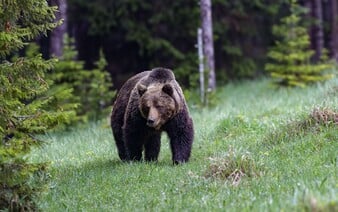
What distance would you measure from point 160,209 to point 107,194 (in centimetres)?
134

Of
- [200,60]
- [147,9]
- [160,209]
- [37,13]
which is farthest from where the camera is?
[147,9]

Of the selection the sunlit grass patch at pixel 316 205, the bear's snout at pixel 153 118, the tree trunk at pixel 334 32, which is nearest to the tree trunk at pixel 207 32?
the bear's snout at pixel 153 118

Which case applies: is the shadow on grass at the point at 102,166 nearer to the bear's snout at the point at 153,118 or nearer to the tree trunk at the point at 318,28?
the bear's snout at the point at 153,118

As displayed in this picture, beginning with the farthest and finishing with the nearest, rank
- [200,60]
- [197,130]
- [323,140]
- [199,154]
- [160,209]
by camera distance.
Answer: [200,60] < [197,130] < [199,154] < [323,140] < [160,209]

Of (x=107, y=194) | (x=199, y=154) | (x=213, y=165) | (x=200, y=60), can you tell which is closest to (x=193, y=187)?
(x=213, y=165)

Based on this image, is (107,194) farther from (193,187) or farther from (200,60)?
(200,60)

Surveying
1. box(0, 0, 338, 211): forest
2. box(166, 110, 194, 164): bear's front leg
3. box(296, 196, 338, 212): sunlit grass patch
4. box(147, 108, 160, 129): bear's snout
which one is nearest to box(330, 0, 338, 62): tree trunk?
box(0, 0, 338, 211): forest

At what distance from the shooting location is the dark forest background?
1016 inches

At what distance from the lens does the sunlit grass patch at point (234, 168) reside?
8188 millimetres

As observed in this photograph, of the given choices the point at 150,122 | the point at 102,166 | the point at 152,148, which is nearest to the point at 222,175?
the point at 150,122

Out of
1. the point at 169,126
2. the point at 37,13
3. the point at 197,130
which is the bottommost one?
the point at 197,130

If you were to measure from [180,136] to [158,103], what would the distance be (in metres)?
0.74

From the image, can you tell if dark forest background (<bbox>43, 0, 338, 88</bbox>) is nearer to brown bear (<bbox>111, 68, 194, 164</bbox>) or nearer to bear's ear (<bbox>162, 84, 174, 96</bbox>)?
brown bear (<bbox>111, 68, 194, 164</bbox>)

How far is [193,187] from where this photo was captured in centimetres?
813
